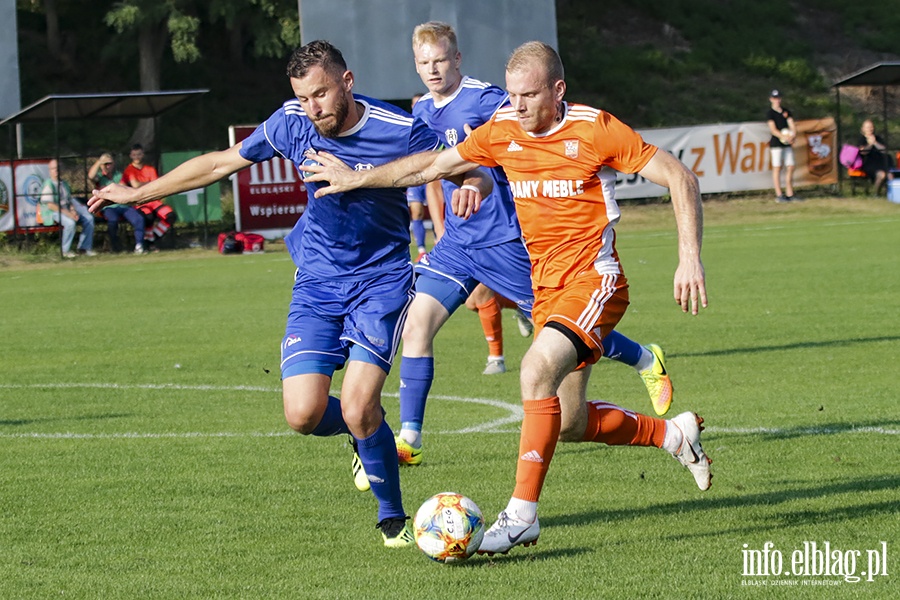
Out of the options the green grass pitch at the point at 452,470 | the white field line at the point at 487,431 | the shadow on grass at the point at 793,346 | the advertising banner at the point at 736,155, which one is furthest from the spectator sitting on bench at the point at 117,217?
the white field line at the point at 487,431

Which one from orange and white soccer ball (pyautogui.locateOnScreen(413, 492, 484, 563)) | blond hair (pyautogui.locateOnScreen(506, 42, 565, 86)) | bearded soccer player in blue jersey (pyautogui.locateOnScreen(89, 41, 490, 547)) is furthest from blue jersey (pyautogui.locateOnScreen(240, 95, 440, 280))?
orange and white soccer ball (pyautogui.locateOnScreen(413, 492, 484, 563))

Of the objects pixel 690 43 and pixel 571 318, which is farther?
pixel 690 43

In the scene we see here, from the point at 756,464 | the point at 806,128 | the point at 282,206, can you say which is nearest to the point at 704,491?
the point at 756,464

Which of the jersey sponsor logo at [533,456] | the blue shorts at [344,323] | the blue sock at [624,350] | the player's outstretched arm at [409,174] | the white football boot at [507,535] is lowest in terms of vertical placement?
the white football boot at [507,535]

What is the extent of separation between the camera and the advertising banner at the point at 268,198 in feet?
82.5

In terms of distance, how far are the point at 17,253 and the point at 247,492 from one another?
1930 centimetres

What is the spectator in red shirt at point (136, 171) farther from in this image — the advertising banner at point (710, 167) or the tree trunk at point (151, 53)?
the tree trunk at point (151, 53)

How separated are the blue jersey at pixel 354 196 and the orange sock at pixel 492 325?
4406 mm

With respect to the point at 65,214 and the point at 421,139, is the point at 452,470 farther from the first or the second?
the point at 65,214

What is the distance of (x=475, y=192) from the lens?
19.1 feet

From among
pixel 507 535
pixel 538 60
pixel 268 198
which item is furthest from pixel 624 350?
pixel 268 198

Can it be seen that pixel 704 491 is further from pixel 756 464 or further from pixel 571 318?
pixel 571 318

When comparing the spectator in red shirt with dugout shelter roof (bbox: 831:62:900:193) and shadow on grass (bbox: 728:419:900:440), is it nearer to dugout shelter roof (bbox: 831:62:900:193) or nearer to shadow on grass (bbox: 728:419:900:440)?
dugout shelter roof (bbox: 831:62:900:193)

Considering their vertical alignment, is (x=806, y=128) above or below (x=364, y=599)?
above
